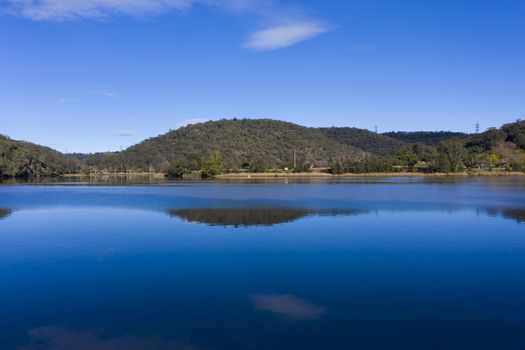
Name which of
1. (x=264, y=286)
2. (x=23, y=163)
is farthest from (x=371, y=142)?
(x=264, y=286)

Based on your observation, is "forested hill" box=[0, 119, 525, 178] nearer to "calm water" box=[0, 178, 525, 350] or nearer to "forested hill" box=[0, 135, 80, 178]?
"forested hill" box=[0, 135, 80, 178]

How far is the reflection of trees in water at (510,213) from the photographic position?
2183 cm

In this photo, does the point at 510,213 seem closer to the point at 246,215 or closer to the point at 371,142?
the point at 246,215

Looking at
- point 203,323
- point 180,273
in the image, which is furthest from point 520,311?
point 180,273

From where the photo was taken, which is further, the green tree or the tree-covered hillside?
the tree-covered hillside

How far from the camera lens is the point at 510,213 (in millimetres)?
23828

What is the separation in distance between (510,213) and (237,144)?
407ft

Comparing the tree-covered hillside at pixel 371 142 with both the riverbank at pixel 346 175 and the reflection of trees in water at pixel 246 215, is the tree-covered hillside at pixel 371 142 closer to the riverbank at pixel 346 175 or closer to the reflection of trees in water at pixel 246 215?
the riverbank at pixel 346 175

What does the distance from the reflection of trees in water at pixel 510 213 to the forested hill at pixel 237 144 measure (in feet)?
324

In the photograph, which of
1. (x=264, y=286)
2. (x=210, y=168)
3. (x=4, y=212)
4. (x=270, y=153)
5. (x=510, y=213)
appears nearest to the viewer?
(x=264, y=286)

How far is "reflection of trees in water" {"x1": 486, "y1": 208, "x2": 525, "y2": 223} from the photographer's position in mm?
21828

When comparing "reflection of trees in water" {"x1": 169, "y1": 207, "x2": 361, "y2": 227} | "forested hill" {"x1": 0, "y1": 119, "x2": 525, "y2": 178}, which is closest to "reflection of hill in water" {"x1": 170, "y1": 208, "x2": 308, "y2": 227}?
"reflection of trees in water" {"x1": 169, "y1": 207, "x2": 361, "y2": 227}

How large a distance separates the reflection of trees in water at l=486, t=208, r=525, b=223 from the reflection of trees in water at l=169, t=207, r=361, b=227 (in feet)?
23.6

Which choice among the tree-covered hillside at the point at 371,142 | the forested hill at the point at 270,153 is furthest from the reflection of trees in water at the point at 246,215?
the tree-covered hillside at the point at 371,142
